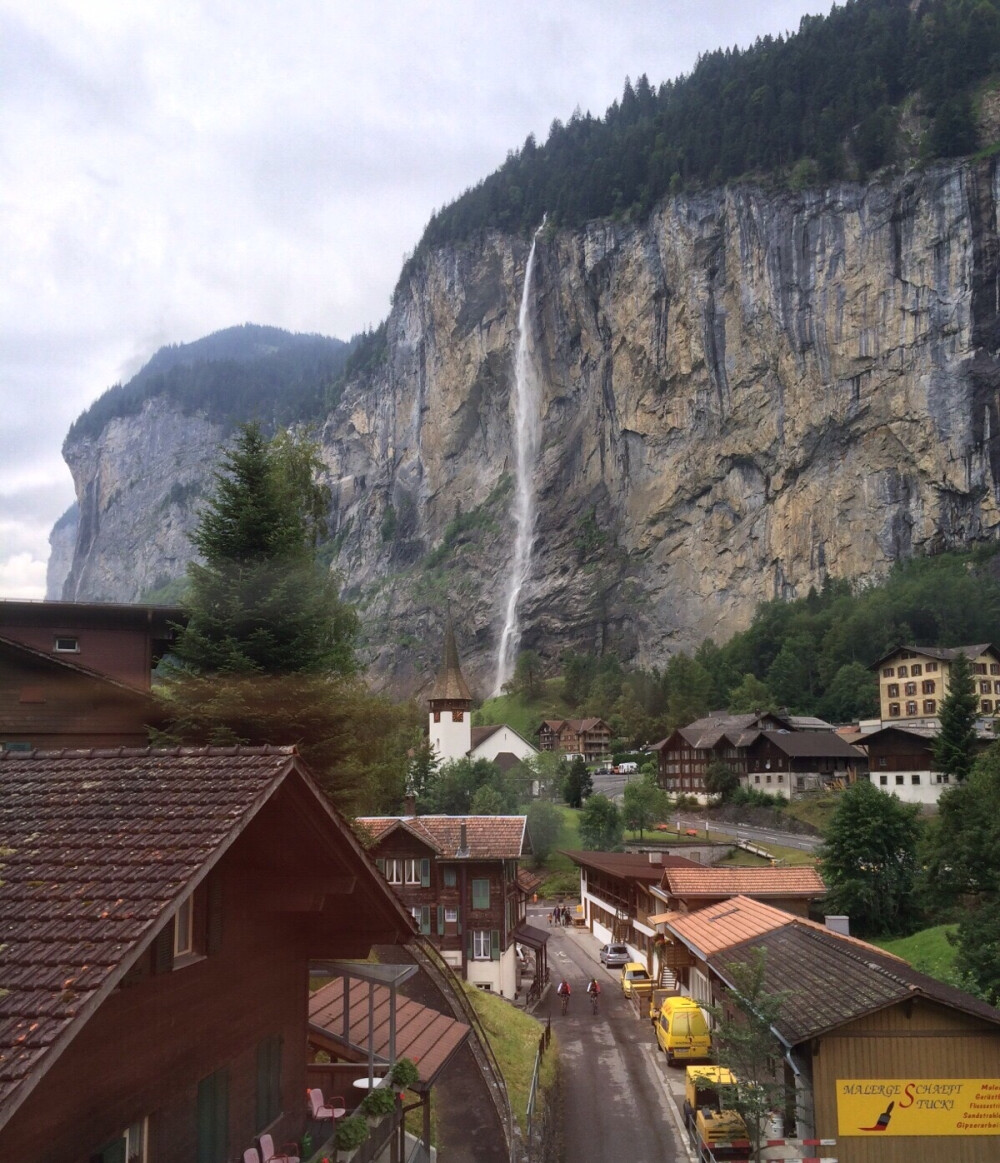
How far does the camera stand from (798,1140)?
1438 centimetres

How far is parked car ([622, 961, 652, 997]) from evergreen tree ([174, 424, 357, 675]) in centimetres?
1657

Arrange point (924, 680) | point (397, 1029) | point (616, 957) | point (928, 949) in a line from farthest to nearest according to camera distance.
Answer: point (924, 680) → point (616, 957) → point (928, 949) → point (397, 1029)

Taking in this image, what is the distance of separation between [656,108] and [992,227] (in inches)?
2967

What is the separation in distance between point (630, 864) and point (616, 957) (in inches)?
133

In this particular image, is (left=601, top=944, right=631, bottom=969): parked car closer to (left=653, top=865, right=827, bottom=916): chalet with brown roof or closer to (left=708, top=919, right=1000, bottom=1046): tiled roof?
(left=653, top=865, right=827, bottom=916): chalet with brown roof

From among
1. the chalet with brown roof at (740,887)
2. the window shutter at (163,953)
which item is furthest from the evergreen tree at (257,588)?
the chalet with brown roof at (740,887)

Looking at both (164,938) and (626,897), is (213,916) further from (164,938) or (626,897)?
(626,897)

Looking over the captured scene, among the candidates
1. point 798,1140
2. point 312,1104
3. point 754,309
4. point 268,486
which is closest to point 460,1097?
point 798,1140

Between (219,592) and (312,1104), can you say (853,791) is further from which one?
(312,1104)

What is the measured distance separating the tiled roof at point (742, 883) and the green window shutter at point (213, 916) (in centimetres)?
2517

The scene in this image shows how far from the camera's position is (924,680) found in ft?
253

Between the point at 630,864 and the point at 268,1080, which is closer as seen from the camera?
the point at 268,1080

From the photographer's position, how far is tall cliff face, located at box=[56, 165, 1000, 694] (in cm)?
10075

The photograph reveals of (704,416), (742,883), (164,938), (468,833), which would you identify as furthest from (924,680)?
(164,938)
